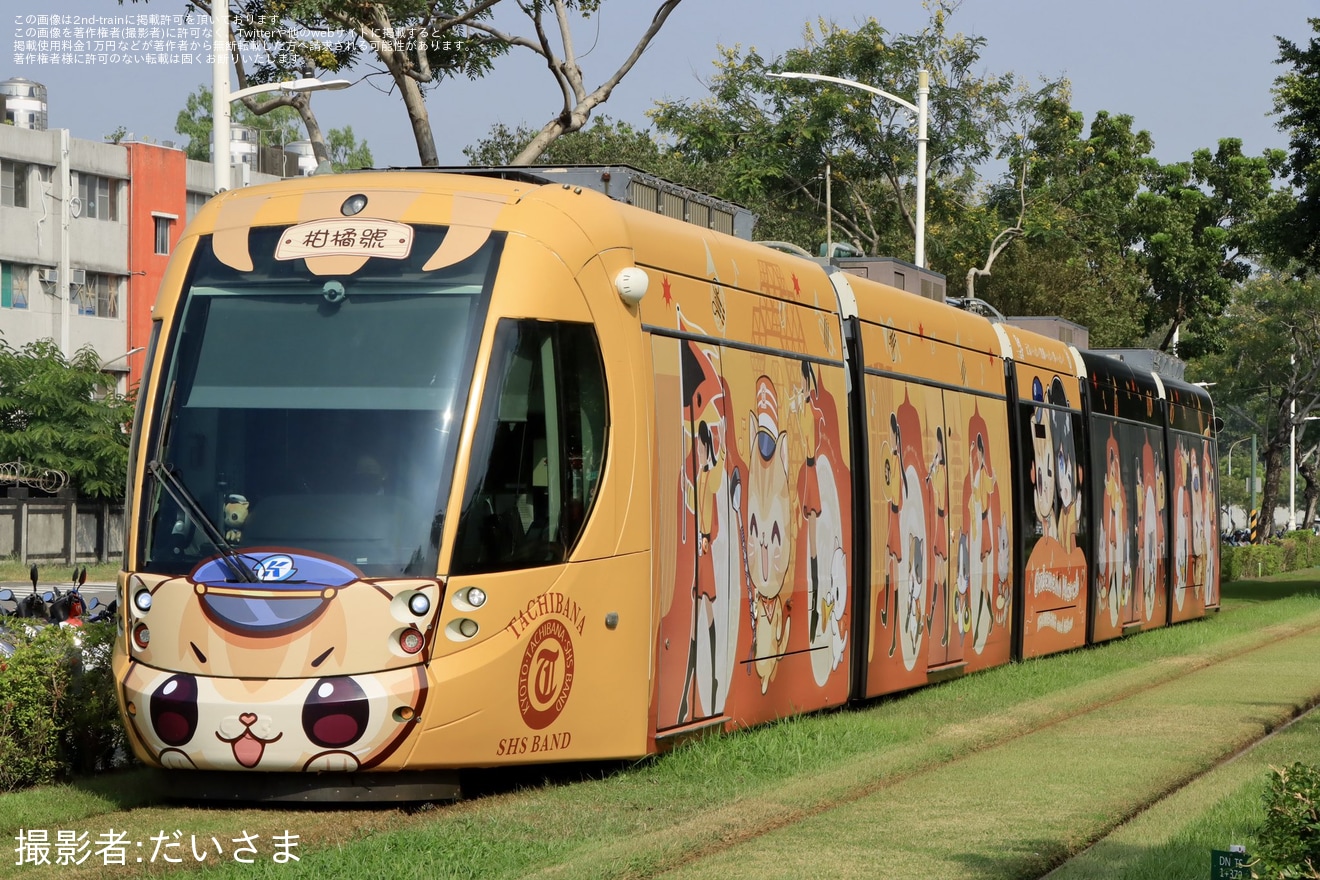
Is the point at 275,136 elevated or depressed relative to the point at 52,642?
elevated

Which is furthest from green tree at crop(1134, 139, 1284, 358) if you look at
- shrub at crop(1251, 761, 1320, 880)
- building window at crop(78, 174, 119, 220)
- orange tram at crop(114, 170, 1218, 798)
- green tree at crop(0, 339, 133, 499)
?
shrub at crop(1251, 761, 1320, 880)

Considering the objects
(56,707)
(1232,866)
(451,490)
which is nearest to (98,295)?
(56,707)

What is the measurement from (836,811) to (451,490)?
8.32 feet

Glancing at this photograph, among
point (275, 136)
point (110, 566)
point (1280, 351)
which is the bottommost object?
point (110, 566)

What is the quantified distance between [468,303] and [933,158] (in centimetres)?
2920

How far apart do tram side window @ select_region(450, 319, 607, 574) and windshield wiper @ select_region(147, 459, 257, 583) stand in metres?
1.04

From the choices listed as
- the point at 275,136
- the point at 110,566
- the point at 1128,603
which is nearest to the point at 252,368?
the point at 1128,603

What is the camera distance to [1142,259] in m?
46.0

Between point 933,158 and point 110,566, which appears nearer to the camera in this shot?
point 933,158

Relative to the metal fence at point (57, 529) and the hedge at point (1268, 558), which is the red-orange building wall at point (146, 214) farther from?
the hedge at point (1268, 558)

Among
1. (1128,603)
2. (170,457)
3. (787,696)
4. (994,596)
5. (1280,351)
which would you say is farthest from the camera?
(1280,351)

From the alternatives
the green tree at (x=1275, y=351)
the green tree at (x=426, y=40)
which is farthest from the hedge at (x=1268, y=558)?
the green tree at (x=426, y=40)

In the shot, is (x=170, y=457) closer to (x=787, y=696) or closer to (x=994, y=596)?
(x=787, y=696)

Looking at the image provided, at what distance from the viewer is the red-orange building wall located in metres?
56.4
